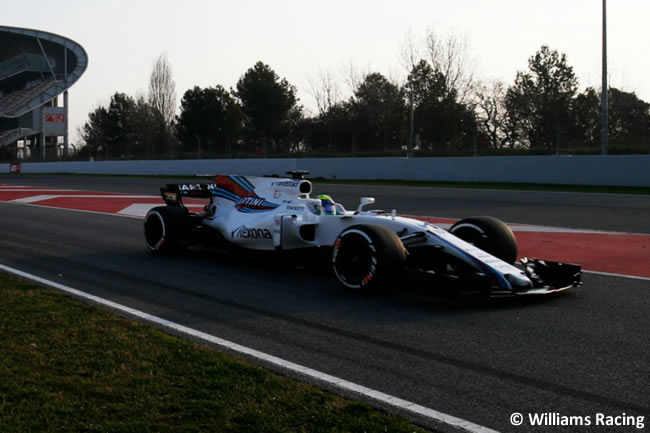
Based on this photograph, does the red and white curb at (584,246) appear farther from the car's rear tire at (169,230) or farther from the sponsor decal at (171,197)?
the sponsor decal at (171,197)

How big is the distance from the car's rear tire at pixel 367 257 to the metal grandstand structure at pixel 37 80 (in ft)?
206

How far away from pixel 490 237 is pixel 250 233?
2643 millimetres

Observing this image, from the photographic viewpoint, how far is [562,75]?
53594mm

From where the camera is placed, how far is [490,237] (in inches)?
276

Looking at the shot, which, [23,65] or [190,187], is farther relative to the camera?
[23,65]

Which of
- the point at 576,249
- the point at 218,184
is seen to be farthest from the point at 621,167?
the point at 218,184

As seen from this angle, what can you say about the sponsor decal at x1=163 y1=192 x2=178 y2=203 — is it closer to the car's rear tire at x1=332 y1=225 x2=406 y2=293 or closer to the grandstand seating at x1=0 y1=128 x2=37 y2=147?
the car's rear tire at x1=332 y1=225 x2=406 y2=293

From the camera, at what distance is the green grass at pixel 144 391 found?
137 inches

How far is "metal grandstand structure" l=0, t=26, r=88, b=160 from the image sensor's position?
65.8 metres

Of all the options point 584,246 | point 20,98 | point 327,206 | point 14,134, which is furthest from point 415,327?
point 20,98

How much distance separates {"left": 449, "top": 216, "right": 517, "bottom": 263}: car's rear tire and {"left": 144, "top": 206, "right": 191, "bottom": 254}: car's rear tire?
3.54 m

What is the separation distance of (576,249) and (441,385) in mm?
6013

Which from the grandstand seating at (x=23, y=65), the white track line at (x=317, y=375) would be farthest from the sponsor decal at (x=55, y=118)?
the white track line at (x=317, y=375)

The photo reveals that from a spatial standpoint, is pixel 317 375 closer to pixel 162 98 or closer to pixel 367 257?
pixel 367 257
